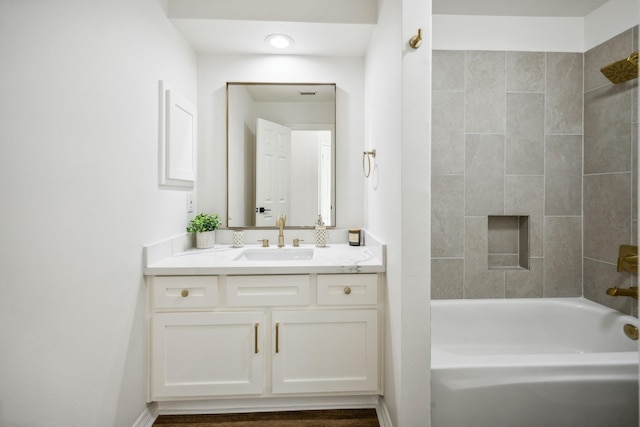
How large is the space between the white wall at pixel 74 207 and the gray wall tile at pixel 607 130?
2.72 metres

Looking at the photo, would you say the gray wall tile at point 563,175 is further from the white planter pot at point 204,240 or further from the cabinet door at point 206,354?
the white planter pot at point 204,240

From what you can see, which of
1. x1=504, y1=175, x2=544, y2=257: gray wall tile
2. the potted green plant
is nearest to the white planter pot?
the potted green plant

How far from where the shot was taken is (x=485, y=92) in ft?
7.44

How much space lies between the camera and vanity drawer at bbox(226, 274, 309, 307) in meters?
1.73

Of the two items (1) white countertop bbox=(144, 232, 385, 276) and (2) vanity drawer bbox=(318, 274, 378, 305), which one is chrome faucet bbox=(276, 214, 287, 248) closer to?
(1) white countertop bbox=(144, 232, 385, 276)

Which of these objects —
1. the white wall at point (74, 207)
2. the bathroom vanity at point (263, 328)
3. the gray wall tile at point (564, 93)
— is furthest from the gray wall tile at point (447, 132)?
the white wall at point (74, 207)

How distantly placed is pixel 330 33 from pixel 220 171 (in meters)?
1.19

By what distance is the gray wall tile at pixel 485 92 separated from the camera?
226 cm

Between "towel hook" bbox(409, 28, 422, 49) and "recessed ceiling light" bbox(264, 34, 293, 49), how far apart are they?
1067mm

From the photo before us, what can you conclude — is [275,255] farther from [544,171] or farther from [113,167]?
[544,171]

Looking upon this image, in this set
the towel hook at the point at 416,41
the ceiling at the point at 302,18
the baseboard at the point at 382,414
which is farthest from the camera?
the ceiling at the point at 302,18

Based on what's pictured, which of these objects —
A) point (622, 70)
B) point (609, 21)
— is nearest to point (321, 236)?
point (622, 70)

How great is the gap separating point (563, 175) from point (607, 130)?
0.35m

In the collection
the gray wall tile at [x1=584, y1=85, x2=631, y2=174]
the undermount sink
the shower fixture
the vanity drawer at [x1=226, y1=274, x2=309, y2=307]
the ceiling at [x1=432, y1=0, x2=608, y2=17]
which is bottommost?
the vanity drawer at [x1=226, y1=274, x2=309, y2=307]
